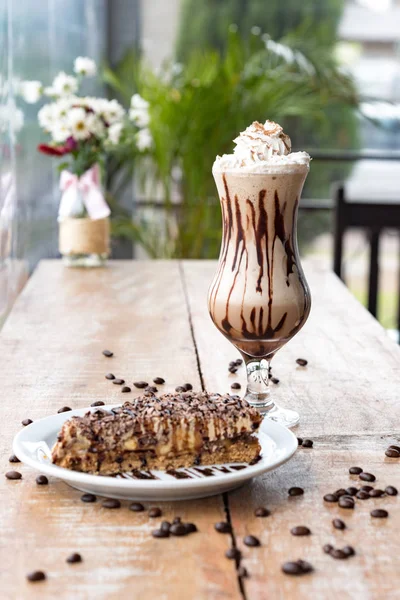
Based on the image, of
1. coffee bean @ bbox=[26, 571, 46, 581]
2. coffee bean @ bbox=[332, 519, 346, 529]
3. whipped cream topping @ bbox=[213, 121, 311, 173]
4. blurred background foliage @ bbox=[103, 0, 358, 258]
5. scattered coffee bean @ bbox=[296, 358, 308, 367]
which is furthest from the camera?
blurred background foliage @ bbox=[103, 0, 358, 258]

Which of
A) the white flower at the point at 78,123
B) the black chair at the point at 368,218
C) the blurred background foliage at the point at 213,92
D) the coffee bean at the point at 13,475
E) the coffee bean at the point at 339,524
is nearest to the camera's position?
the coffee bean at the point at 339,524

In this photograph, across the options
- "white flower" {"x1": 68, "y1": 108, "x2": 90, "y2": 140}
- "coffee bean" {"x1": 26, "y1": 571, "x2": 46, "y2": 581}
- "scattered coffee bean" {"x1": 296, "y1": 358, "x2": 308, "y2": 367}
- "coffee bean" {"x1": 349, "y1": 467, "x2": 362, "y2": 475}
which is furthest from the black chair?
"coffee bean" {"x1": 26, "y1": 571, "x2": 46, "y2": 581}

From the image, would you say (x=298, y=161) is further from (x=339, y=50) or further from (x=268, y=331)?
(x=339, y=50)

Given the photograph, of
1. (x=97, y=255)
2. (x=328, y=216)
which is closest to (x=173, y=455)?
(x=97, y=255)

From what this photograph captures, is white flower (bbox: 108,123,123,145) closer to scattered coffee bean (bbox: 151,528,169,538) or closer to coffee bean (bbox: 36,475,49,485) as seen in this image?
coffee bean (bbox: 36,475,49,485)

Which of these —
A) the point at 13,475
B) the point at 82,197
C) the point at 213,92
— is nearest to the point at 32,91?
the point at 82,197

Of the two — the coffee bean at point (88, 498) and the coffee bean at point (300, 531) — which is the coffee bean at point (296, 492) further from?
the coffee bean at point (88, 498)

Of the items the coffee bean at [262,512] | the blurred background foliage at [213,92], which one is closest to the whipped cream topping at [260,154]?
the coffee bean at [262,512]
